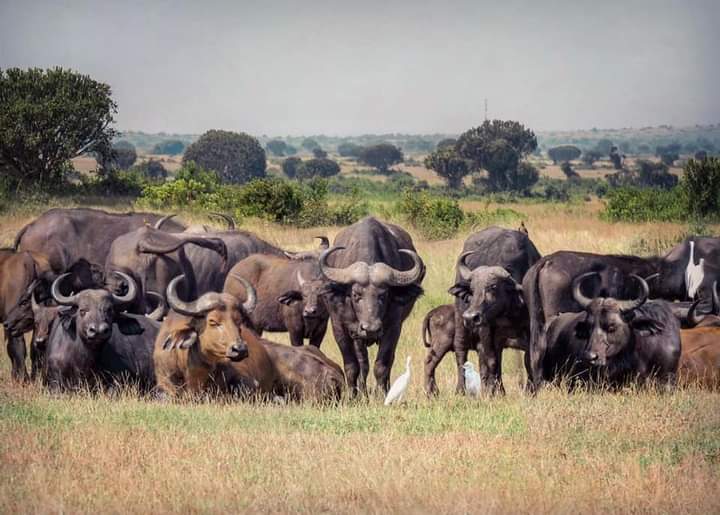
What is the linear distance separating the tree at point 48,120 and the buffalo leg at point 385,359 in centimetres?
3172

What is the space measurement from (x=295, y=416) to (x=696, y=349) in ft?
14.4

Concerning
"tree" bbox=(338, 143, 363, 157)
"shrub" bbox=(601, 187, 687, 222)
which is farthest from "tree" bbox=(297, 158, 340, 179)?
"shrub" bbox=(601, 187, 687, 222)

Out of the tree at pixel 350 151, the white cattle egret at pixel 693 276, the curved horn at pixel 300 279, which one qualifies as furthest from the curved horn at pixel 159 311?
the tree at pixel 350 151

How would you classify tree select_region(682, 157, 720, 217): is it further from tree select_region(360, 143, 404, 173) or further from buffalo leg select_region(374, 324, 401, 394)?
tree select_region(360, 143, 404, 173)

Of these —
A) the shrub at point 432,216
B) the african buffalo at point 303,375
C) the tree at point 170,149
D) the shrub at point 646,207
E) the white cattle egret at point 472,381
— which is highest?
the african buffalo at point 303,375

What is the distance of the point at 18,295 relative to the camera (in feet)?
43.3

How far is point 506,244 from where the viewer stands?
14891 mm

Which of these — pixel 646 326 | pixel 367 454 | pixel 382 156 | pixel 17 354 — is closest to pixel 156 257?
pixel 17 354

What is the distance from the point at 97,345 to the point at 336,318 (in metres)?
2.55

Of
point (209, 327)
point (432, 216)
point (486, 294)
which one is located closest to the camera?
point (209, 327)

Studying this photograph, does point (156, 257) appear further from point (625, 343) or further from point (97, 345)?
point (625, 343)

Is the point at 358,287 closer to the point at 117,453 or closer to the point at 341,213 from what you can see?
the point at 117,453

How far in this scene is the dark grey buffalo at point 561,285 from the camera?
12727 millimetres

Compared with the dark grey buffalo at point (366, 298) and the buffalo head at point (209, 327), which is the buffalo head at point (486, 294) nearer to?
the dark grey buffalo at point (366, 298)
